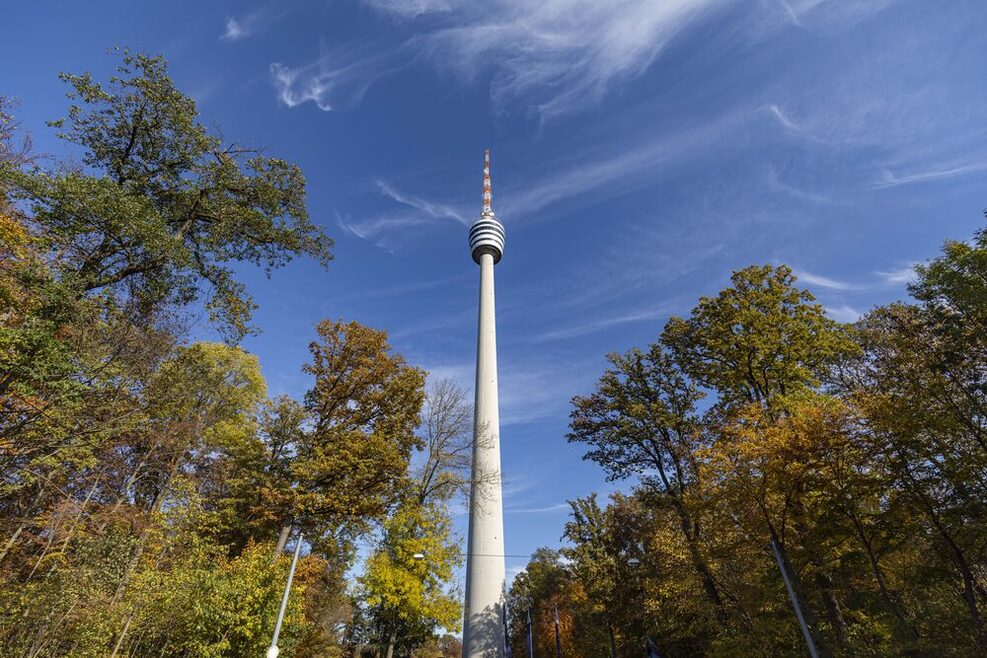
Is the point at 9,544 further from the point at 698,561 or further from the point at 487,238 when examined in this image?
the point at 487,238

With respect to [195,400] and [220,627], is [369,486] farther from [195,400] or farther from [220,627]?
[195,400]

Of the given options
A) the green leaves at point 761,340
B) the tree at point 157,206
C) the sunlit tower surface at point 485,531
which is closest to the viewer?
the tree at point 157,206

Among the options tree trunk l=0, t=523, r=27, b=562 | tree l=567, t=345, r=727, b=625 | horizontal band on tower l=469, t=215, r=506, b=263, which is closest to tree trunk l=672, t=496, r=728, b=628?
tree l=567, t=345, r=727, b=625

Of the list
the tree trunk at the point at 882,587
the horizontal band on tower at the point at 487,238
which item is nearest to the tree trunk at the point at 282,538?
the tree trunk at the point at 882,587

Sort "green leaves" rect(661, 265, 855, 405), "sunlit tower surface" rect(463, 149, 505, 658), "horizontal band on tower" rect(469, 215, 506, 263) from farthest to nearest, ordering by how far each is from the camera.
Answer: "horizontal band on tower" rect(469, 215, 506, 263) → "sunlit tower surface" rect(463, 149, 505, 658) → "green leaves" rect(661, 265, 855, 405)

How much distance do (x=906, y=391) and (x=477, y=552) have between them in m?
21.6

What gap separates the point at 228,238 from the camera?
13852mm

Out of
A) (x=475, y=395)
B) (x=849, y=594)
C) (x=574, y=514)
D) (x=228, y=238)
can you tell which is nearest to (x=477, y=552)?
(x=574, y=514)

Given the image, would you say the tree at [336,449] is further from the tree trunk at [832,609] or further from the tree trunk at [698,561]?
the tree trunk at [832,609]

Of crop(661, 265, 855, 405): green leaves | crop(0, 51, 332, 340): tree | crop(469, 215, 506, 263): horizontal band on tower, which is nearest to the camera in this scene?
crop(0, 51, 332, 340): tree

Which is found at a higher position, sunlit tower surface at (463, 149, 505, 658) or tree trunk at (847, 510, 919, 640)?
sunlit tower surface at (463, 149, 505, 658)

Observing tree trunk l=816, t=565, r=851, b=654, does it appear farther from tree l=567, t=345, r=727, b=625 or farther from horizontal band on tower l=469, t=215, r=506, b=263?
Result: horizontal band on tower l=469, t=215, r=506, b=263

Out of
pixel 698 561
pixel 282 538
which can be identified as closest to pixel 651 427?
pixel 698 561

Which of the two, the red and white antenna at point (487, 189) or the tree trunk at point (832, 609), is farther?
the red and white antenna at point (487, 189)
